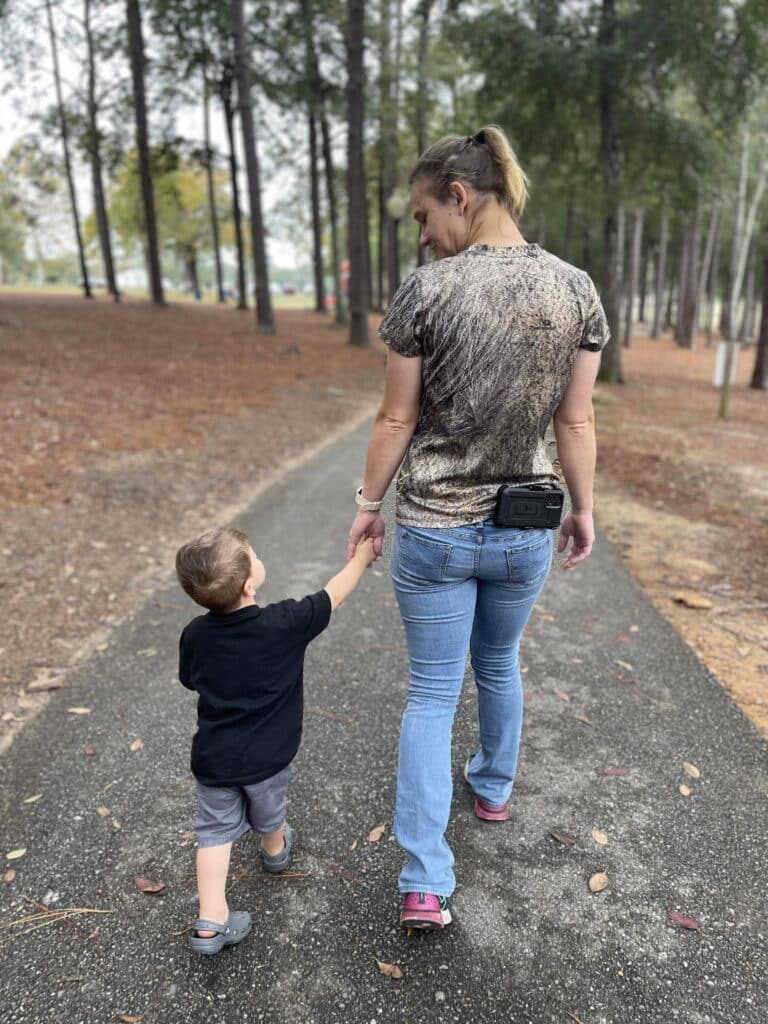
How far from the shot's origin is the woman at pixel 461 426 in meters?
1.74

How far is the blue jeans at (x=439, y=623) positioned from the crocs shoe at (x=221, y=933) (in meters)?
0.47

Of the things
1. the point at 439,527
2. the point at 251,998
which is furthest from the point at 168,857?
the point at 439,527

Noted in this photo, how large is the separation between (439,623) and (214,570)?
0.63 meters

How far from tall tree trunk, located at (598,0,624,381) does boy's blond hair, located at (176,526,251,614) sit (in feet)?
39.0

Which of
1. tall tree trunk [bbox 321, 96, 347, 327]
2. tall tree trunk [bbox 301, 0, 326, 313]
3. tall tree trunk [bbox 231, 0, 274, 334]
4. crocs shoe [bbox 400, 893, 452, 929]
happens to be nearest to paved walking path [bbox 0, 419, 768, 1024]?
crocs shoe [bbox 400, 893, 452, 929]

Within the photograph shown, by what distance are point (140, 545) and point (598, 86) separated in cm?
1274

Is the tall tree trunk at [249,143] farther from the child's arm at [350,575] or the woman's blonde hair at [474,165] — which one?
the child's arm at [350,575]

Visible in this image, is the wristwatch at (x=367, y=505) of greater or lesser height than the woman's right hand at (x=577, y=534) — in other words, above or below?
above

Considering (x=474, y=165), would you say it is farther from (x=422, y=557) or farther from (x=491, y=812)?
(x=491, y=812)

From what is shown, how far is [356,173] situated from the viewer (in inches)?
656

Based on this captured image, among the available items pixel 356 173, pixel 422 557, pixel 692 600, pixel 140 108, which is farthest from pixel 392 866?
pixel 140 108

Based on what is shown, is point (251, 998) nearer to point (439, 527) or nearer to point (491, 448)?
point (439, 527)

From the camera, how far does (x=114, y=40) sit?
20391mm

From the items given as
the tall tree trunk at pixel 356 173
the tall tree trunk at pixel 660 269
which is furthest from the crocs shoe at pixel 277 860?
the tall tree trunk at pixel 660 269
